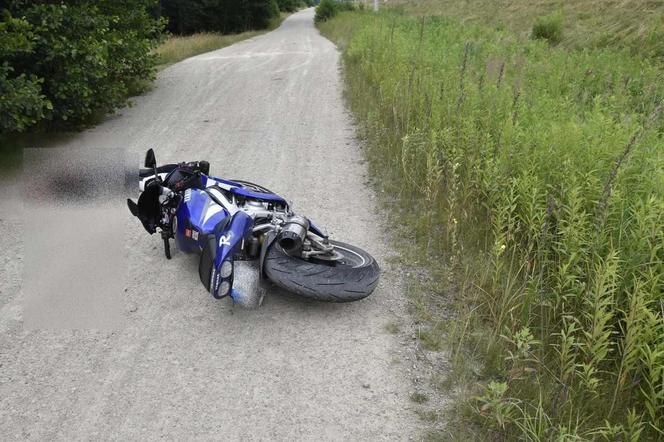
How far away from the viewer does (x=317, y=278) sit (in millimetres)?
4289

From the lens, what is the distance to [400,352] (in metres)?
3.99

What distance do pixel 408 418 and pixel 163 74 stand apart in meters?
15.9

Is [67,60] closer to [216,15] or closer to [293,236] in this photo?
[293,236]

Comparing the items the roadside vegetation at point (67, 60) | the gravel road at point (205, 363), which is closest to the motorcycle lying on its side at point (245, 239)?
the gravel road at point (205, 363)

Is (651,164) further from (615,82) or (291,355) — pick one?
(615,82)

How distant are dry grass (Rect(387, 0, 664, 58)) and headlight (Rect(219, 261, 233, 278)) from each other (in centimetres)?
1320

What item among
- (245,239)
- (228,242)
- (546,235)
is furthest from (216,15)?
(546,235)

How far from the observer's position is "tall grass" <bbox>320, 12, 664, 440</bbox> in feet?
10.3

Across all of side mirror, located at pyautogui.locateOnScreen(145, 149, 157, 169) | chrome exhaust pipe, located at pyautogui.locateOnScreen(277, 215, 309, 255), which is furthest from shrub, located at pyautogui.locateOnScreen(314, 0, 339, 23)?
chrome exhaust pipe, located at pyautogui.locateOnScreen(277, 215, 309, 255)

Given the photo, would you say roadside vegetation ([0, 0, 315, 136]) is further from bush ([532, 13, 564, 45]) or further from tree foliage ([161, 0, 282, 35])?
tree foliage ([161, 0, 282, 35])

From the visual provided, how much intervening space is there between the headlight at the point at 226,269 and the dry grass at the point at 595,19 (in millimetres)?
13199

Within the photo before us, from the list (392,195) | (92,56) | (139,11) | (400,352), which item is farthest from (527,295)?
(139,11)

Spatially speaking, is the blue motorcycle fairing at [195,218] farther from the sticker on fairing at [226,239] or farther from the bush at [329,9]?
the bush at [329,9]

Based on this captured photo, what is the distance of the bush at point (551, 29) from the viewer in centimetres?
1769
